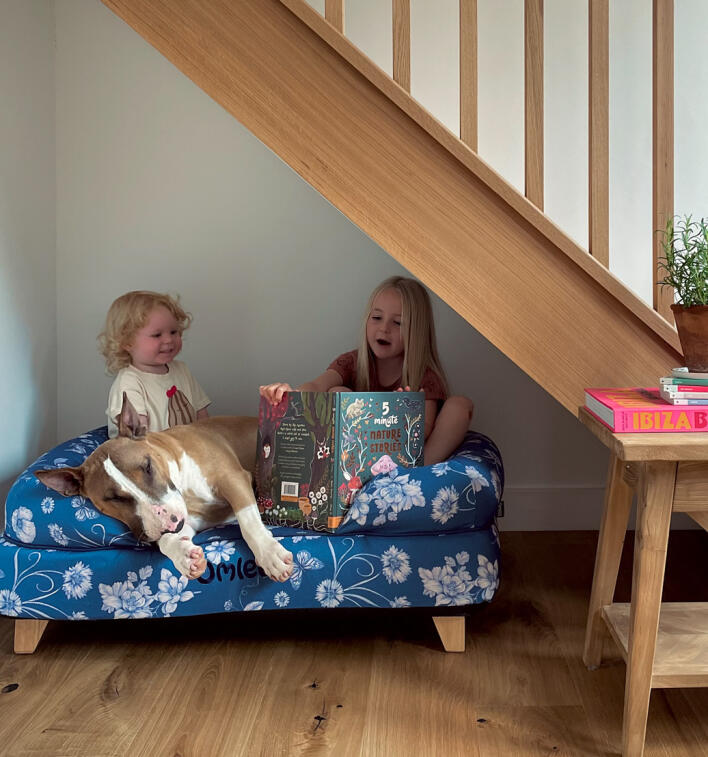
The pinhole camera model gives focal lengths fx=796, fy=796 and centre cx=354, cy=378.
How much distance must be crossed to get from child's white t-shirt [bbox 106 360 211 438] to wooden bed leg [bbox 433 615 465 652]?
988 mm

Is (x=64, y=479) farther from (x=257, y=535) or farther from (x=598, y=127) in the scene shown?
(x=598, y=127)

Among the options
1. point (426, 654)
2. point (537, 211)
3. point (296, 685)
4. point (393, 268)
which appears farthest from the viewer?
point (393, 268)

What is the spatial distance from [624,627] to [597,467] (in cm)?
123

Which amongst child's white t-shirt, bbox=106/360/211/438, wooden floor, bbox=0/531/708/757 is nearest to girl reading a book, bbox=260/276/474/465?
child's white t-shirt, bbox=106/360/211/438

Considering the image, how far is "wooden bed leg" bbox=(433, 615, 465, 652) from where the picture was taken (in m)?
1.87

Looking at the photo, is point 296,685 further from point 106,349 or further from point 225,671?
point 106,349

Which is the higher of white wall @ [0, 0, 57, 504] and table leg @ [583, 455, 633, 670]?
white wall @ [0, 0, 57, 504]

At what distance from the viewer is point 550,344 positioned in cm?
168

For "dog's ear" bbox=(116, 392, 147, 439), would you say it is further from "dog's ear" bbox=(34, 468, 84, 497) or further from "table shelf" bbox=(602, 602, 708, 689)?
"table shelf" bbox=(602, 602, 708, 689)

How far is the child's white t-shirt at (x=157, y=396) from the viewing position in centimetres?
230

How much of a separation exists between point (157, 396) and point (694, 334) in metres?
1.50

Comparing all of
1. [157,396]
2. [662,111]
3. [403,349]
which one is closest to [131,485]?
[157,396]

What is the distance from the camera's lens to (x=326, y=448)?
187 cm

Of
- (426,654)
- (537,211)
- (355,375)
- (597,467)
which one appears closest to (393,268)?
(355,375)
